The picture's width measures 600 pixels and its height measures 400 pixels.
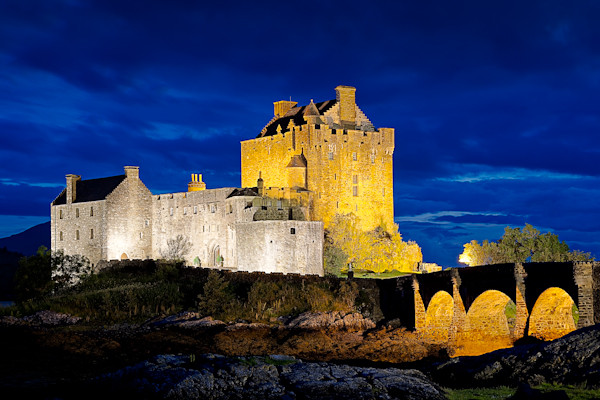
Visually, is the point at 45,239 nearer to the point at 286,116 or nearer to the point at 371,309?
the point at 286,116

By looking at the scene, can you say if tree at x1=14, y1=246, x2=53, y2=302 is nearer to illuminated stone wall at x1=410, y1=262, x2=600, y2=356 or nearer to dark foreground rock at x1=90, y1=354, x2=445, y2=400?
illuminated stone wall at x1=410, y1=262, x2=600, y2=356

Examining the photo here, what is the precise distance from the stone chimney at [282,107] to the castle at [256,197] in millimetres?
3031

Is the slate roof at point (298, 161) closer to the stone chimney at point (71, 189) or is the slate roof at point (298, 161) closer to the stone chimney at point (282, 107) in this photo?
the stone chimney at point (282, 107)

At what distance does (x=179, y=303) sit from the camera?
44.1 m

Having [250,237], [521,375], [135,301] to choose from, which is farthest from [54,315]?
[521,375]

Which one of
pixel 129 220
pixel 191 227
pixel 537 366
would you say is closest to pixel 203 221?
pixel 191 227

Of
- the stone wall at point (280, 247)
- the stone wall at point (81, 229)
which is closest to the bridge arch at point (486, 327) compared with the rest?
the stone wall at point (280, 247)

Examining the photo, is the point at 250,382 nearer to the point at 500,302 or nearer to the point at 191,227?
the point at 500,302

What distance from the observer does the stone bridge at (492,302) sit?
1188 inches

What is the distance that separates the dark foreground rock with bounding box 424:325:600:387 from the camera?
21859 mm

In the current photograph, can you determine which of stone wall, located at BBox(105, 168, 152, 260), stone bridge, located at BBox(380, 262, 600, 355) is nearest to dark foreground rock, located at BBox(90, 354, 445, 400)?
stone bridge, located at BBox(380, 262, 600, 355)

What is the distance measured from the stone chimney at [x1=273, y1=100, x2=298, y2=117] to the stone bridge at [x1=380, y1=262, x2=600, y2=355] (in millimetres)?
41868

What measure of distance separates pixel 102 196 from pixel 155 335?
131 ft

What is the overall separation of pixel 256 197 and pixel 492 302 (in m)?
29.7
